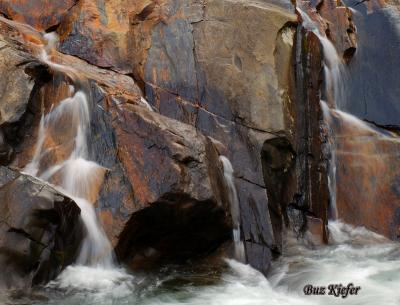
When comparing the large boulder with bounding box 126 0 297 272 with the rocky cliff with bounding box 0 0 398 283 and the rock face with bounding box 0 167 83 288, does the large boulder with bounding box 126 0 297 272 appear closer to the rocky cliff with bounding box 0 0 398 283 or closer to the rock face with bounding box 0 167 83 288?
the rocky cliff with bounding box 0 0 398 283

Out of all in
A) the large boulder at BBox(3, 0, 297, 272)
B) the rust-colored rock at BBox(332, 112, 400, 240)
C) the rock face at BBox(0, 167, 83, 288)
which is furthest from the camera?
the rust-colored rock at BBox(332, 112, 400, 240)

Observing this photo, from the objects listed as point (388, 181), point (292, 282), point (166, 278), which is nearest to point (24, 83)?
point (166, 278)

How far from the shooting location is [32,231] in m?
6.43

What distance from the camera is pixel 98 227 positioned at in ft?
23.3

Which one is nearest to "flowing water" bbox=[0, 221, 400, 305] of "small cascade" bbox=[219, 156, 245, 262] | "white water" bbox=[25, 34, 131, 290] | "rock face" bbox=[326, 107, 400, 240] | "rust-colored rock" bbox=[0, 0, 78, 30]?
"white water" bbox=[25, 34, 131, 290]

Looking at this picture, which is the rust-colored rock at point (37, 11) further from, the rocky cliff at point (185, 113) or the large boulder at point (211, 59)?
the large boulder at point (211, 59)

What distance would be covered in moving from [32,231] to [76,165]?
1429 mm

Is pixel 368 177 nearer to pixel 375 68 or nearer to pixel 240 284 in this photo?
pixel 375 68

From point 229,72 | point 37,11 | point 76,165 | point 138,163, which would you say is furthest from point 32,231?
point 37,11

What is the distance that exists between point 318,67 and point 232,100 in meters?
2.23

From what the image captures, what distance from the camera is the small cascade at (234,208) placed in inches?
315

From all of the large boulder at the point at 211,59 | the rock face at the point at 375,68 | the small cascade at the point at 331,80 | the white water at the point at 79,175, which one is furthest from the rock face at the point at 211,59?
the rock face at the point at 375,68

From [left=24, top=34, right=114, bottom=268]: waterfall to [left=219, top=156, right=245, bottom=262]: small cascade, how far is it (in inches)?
74.7

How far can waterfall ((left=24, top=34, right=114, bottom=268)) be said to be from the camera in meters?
7.00
